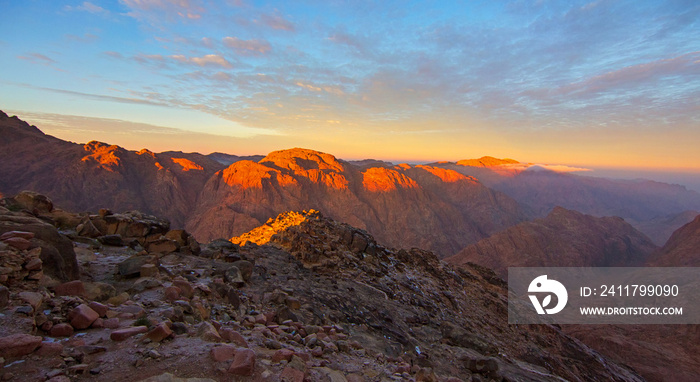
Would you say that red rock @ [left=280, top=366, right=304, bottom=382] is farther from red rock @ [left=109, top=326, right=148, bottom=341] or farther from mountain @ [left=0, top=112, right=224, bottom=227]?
mountain @ [left=0, top=112, right=224, bottom=227]

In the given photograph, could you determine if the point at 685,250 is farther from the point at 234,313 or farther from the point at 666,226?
the point at 666,226

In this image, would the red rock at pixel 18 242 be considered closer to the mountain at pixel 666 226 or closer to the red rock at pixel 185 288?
the red rock at pixel 185 288

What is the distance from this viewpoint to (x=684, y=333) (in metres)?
25.3

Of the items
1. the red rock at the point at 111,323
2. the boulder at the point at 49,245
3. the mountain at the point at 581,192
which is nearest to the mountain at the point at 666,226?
the mountain at the point at 581,192

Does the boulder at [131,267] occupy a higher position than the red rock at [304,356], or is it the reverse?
the boulder at [131,267]

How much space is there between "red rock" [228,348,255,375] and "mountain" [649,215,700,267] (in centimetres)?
6036

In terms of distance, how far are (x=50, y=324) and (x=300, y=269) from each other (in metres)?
7.54

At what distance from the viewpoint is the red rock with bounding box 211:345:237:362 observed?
12.7 ft

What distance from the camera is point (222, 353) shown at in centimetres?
390

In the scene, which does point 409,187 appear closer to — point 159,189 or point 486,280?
point 159,189

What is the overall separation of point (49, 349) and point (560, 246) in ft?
213

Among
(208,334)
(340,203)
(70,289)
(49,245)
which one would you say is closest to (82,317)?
(70,289)

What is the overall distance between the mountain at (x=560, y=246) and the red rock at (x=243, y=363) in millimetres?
49084

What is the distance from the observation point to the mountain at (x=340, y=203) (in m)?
59.9
